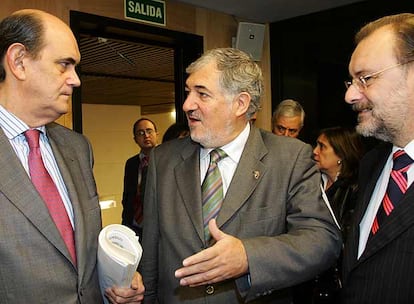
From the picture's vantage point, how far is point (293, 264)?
1.60 metres

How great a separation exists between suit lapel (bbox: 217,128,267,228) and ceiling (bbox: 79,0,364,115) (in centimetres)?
250

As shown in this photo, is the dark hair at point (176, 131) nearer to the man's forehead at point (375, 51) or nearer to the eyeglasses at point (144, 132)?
the eyeglasses at point (144, 132)

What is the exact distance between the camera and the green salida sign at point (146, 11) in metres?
3.77

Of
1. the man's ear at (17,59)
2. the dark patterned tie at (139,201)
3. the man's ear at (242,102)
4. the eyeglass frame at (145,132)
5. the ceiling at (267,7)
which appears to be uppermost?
the ceiling at (267,7)

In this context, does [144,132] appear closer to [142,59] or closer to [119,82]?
[142,59]

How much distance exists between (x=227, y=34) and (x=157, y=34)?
2.86ft

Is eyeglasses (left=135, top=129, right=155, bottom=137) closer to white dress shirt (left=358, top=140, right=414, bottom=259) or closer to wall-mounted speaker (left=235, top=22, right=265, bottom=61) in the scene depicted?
wall-mounted speaker (left=235, top=22, right=265, bottom=61)

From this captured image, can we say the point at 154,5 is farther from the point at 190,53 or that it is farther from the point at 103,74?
the point at 103,74

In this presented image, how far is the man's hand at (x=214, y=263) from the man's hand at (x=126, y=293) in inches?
9.3

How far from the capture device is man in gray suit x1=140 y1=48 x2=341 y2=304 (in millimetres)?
1565

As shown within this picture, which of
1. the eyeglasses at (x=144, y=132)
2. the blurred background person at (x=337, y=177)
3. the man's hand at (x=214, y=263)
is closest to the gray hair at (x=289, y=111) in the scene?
the blurred background person at (x=337, y=177)

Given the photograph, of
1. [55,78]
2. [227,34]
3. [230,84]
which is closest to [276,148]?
[230,84]

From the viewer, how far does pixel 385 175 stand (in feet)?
5.75

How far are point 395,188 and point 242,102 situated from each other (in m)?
0.72
